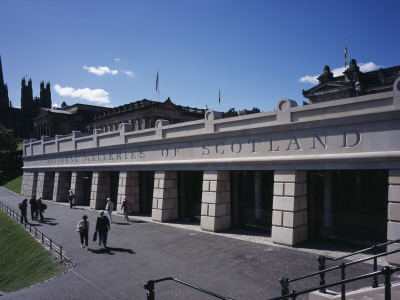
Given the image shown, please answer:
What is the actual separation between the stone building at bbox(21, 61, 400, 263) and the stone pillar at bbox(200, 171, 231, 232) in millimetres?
52

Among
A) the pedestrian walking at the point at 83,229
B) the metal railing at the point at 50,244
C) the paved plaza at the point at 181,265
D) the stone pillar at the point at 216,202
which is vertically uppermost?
the stone pillar at the point at 216,202

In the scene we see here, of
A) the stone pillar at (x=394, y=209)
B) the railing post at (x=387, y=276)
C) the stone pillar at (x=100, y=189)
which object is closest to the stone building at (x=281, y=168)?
the stone pillar at (x=394, y=209)

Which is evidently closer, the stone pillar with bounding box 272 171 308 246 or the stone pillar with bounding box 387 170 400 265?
the stone pillar with bounding box 387 170 400 265

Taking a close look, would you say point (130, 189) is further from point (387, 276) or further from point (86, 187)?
point (387, 276)

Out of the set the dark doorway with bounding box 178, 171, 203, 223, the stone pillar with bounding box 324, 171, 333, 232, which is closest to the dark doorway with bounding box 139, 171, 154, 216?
the dark doorway with bounding box 178, 171, 203, 223

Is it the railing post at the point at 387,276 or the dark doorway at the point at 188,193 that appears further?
the dark doorway at the point at 188,193

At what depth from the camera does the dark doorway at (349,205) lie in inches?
464

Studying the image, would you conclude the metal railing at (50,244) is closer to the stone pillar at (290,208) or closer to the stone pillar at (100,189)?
the stone pillar at (100,189)

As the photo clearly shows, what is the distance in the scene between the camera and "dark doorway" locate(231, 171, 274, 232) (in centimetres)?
1530

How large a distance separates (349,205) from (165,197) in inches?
406

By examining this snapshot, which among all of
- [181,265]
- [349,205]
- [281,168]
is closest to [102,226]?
[181,265]

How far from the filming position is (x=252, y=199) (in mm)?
15977

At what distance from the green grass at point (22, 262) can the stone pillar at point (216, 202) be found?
7.26 meters

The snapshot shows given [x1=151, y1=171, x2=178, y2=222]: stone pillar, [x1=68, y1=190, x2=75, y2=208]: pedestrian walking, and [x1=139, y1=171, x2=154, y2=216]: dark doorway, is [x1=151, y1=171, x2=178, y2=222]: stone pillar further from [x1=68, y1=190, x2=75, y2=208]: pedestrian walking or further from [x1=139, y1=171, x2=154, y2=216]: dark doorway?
[x1=68, y1=190, x2=75, y2=208]: pedestrian walking
